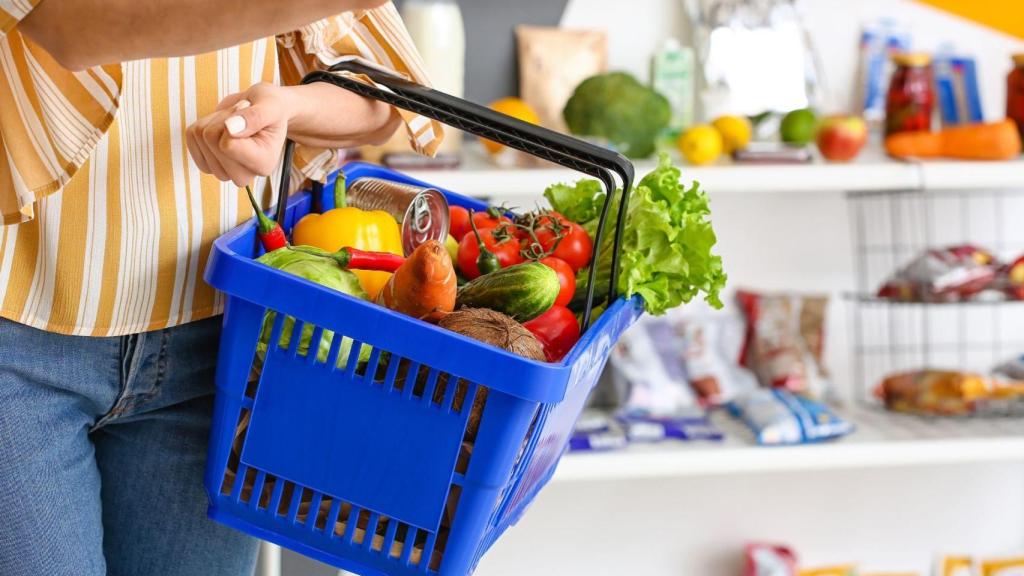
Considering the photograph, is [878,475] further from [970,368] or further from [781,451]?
[781,451]

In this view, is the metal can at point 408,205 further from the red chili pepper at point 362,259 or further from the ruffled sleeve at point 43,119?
the ruffled sleeve at point 43,119

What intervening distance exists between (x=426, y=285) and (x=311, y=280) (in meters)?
0.08

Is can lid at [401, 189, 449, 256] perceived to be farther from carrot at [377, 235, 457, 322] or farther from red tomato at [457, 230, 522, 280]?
carrot at [377, 235, 457, 322]

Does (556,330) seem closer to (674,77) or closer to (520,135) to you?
(520,135)

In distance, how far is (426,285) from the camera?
0.72m

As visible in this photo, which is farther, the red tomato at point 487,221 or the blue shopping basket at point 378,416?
the red tomato at point 487,221

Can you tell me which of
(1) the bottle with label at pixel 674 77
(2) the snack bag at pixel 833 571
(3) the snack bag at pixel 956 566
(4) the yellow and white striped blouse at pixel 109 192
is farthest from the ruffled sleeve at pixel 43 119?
(3) the snack bag at pixel 956 566

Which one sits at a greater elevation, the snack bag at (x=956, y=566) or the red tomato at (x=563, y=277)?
the red tomato at (x=563, y=277)

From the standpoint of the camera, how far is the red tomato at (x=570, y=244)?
0.93 metres

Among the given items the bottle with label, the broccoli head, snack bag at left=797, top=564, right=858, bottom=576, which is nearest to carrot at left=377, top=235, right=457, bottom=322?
the broccoli head

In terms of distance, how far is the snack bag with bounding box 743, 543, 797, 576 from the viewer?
2.23 m

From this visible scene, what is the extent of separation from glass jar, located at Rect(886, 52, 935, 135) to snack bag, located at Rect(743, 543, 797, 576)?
0.88m

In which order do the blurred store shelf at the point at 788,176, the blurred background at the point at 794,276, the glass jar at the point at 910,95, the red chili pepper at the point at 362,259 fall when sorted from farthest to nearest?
the glass jar at the point at 910,95 < the blurred background at the point at 794,276 < the blurred store shelf at the point at 788,176 < the red chili pepper at the point at 362,259

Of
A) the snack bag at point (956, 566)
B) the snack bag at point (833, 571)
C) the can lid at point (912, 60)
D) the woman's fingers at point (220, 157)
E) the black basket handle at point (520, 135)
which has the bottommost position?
the snack bag at point (833, 571)
